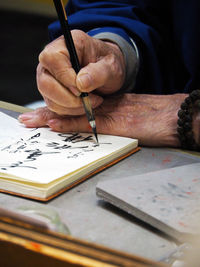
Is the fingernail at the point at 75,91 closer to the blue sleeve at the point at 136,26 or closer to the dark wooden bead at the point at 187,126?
the dark wooden bead at the point at 187,126

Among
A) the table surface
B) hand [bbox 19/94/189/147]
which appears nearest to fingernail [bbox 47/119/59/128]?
hand [bbox 19/94/189/147]

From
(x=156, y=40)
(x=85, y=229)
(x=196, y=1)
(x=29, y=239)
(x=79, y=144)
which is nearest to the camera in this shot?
(x=29, y=239)

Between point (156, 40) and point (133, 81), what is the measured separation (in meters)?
0.15

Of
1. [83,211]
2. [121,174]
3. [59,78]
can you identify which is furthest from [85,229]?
[59,78]

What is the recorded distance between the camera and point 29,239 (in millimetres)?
278

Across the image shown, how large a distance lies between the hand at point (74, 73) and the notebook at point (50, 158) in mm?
64

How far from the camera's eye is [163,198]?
439mm

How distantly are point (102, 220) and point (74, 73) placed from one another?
0.35 meters

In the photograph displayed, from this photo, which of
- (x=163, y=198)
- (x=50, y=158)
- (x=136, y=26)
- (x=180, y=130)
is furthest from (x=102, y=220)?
(x=136, y=26)

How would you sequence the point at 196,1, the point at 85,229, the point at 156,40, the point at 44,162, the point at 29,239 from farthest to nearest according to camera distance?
the point at 156,40 < the point at 196,1 < the point at 44,162 < the point at 85,229 < the point at 29,239

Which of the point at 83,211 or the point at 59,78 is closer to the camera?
the point at 83,211

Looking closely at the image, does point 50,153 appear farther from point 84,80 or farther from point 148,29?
point 148,29

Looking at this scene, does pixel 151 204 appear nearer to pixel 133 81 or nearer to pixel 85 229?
pixel 85 229

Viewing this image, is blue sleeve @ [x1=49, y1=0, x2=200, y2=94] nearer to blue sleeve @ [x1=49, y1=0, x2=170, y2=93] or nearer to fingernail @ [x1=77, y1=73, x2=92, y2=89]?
blue sleeve @ [x1=49, y1=0, x2=170, y2=93]
